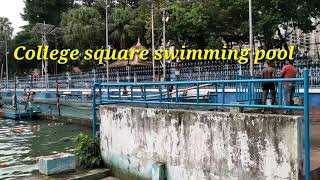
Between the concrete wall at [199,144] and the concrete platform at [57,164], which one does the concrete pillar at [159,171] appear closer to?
the concrete wall at [199,144]

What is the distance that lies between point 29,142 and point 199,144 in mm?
13050

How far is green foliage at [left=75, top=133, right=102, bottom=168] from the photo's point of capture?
360 inches

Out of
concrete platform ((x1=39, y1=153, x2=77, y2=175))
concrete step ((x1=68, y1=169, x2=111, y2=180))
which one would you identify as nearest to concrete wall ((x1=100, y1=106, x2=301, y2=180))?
concrete step ((x1=68, y1=169, x2=111, y2=180))

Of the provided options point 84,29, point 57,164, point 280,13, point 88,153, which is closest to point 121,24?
point 84,29

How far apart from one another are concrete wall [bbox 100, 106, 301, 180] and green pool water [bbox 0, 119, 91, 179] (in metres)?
3.60

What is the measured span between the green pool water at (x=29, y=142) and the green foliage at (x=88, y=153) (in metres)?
2.09

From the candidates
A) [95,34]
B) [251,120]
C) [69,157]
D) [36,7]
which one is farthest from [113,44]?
[251,120]

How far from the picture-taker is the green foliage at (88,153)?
9156 millimetres

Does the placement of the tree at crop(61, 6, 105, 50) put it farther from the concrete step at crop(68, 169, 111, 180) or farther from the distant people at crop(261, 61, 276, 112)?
the concrete step at crop(68, 169, 111, 180)

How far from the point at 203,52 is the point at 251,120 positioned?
26.1 m

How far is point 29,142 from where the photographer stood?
17.8 metres

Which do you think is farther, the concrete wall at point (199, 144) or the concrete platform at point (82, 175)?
the concrete platform at point (82, 175)

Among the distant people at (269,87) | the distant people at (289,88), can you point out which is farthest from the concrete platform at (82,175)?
the distant people at (289,88)

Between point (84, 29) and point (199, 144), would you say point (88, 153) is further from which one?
point (84, 29)
